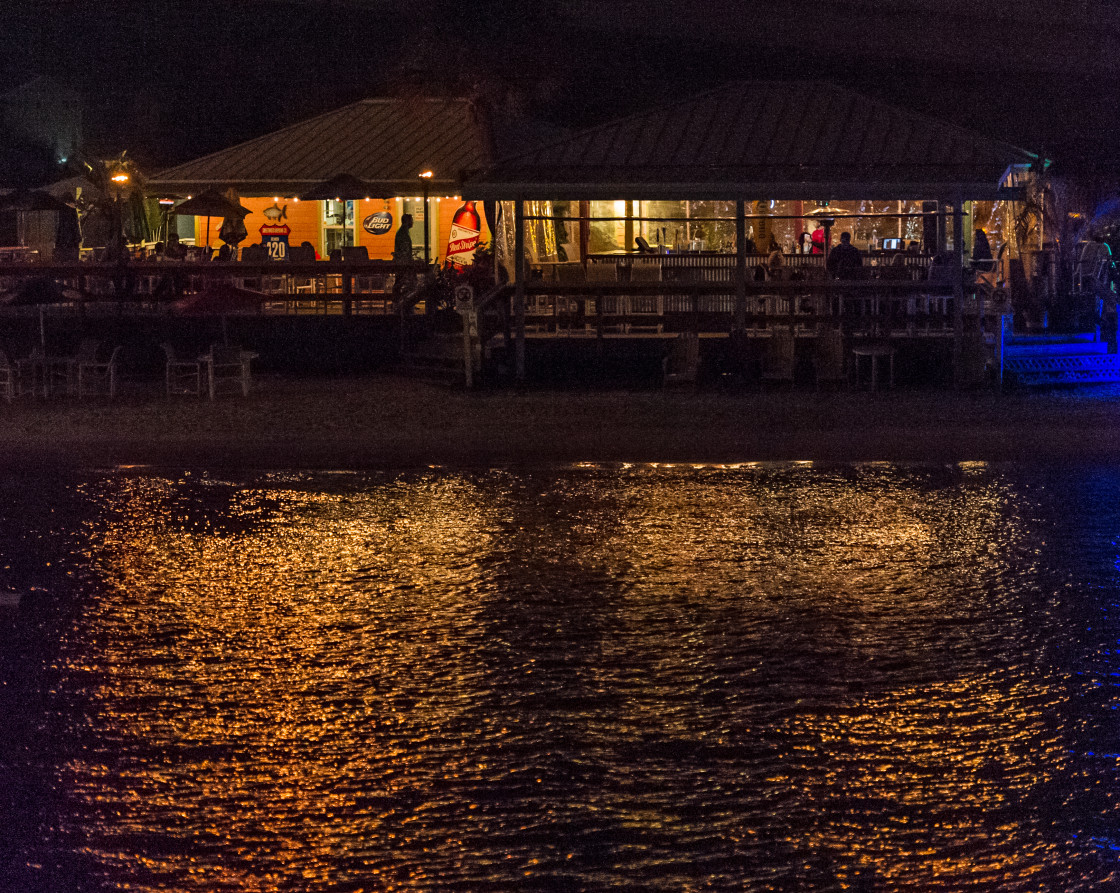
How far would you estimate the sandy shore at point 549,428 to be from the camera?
15258 millimetres

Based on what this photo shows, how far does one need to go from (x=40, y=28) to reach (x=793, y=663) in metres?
57.9

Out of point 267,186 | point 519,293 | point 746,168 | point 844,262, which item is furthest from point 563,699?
point 267,186

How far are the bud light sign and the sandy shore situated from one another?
14.2 meters

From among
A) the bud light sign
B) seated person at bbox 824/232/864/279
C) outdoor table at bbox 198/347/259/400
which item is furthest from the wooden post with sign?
the bud light sign

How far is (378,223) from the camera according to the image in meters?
35.1

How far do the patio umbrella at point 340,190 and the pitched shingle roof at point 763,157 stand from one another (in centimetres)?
667

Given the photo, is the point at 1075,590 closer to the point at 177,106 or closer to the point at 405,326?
the point at 405,326

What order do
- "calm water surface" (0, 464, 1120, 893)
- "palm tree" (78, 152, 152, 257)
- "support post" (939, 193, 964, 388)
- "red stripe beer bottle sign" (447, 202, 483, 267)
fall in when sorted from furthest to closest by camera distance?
"palm tree" (78, 152, 152, 257), "red stripe beer bottle sign" (447, 202, 483, 267), "support post" (939, 193, 964, 388), "calm water surface" (0, 464, 1120, 893)

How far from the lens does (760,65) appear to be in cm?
4734

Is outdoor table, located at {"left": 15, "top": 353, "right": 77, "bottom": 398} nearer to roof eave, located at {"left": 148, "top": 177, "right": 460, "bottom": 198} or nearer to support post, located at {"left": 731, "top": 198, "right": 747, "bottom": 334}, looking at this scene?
support post, located at {"left": 731, "top": 198, "right": 747, "bottom": 334}

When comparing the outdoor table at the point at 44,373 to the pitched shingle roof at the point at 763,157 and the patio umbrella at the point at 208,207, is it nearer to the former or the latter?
the patio umbrella at the point at 208,207

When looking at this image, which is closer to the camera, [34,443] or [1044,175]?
[34,443]

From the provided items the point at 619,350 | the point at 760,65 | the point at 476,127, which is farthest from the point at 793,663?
the point at 760,65

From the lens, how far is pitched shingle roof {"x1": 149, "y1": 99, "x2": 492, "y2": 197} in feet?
108
